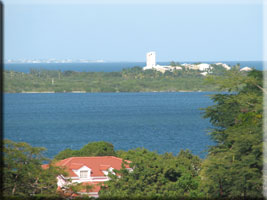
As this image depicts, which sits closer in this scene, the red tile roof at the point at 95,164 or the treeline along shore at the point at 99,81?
the red tile roof at the point at 95,164

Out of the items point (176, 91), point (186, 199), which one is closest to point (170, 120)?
point (176, 91)

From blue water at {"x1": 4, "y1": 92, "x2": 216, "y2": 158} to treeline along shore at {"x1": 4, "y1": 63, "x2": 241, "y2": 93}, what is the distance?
66.0 inches

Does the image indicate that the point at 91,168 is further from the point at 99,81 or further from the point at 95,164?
the point at 99,81

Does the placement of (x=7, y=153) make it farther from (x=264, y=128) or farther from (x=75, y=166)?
(x=75, y=166)

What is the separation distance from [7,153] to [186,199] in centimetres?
229

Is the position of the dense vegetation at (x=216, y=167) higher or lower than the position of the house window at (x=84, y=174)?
higher

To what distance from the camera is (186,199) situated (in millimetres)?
3330

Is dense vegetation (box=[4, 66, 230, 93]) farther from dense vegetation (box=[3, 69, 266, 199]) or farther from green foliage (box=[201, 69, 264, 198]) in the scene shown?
green foliage (box=[201, 69, 264, 198])

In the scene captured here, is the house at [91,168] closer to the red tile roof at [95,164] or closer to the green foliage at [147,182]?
the red tile roof at [95,164]

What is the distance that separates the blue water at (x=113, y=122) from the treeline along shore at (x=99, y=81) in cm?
168

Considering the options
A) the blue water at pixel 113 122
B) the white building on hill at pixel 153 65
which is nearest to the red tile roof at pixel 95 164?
the blue water at pixel 113 122

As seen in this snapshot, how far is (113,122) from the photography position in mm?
26891

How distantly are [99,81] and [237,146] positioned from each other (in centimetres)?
4143

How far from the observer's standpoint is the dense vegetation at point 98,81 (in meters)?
43.1
